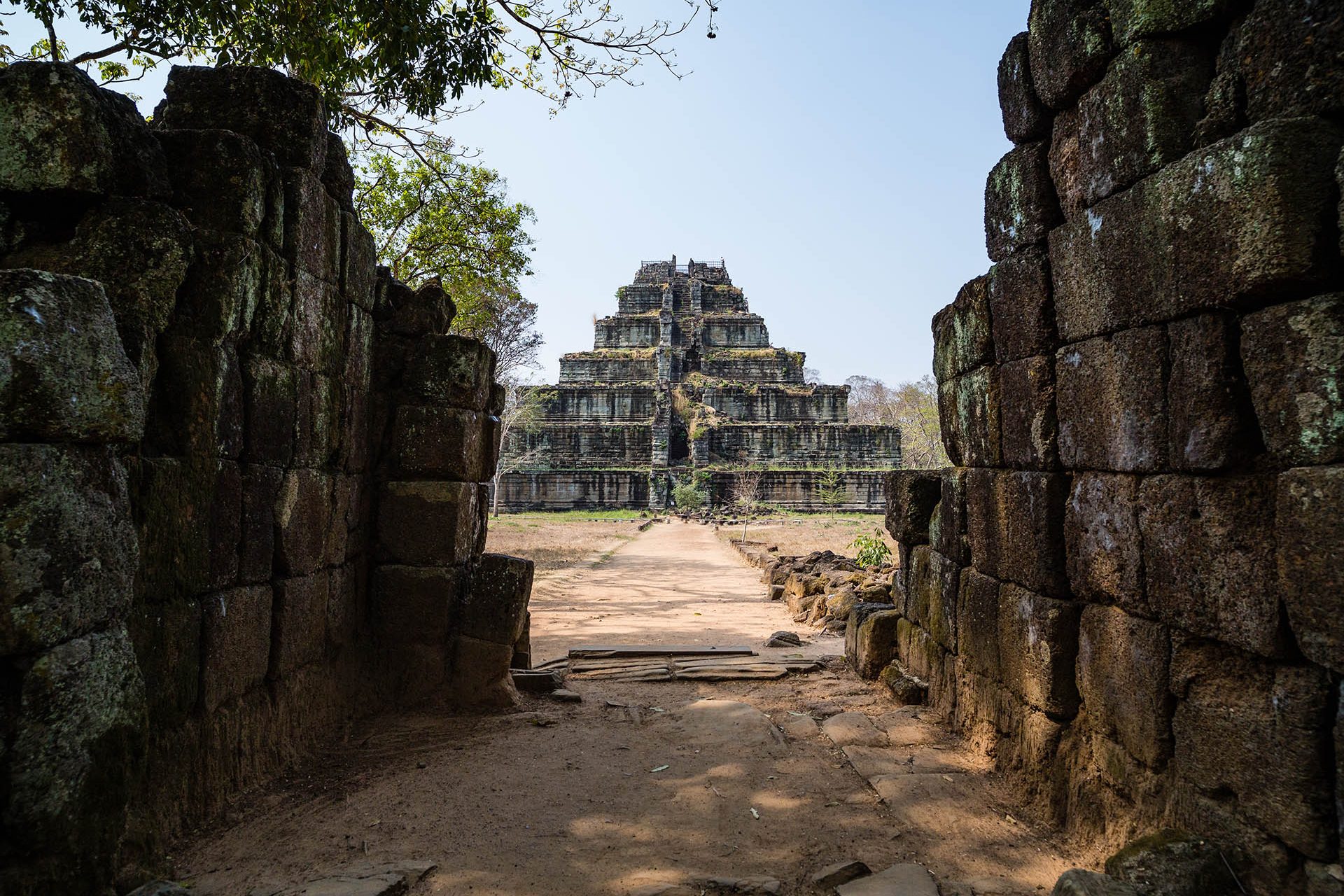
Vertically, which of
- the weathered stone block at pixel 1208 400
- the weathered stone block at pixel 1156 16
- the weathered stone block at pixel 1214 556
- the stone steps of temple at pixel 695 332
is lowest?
the weathered stone block at pixel 1214 556

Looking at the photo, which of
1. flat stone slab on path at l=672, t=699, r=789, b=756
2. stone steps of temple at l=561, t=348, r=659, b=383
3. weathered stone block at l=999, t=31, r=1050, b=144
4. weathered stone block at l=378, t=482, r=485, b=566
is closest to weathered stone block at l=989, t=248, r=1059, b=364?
weathered stone block at l=999, t=31, r=1050, b=144

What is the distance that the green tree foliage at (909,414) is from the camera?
135 ft

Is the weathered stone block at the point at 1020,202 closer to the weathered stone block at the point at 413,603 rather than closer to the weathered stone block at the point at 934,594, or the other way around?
the weathered stone block at the point at 934,594

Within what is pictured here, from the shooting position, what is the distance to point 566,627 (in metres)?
8.59

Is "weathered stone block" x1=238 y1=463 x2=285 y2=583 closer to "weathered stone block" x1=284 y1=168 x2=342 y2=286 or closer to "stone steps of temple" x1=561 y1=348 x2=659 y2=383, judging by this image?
"weathered stone block" x1=284 y1=168 x2=342 y2=286

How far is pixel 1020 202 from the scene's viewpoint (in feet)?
12.4

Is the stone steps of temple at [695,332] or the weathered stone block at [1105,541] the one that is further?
the stone steps of temple at [695,332]

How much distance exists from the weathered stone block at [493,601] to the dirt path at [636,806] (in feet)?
1.70

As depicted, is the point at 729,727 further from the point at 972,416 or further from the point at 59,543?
the point at 59,543

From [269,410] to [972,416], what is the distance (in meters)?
3.55

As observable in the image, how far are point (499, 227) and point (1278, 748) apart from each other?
39.8 feet

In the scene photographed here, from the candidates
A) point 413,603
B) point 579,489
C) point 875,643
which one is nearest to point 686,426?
point 579,489

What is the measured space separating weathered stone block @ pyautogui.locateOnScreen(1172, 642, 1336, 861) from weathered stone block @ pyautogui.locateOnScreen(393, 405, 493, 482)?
3849 mm

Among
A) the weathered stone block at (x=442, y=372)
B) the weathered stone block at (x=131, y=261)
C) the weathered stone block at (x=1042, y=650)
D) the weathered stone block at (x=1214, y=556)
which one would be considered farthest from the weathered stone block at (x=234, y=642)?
the weathered stone block at (x=1214, y=556)
